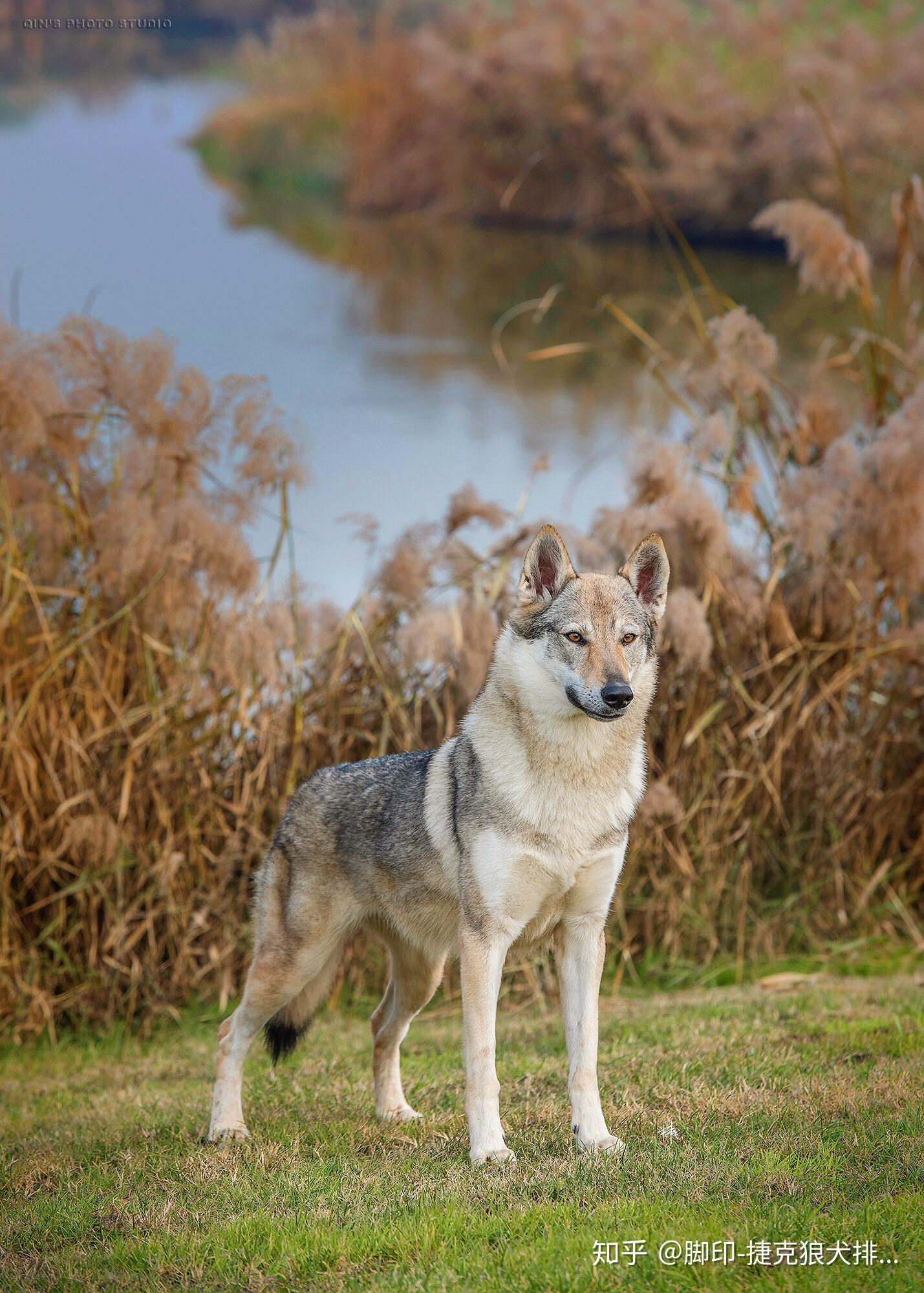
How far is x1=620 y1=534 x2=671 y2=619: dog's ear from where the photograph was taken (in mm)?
3979

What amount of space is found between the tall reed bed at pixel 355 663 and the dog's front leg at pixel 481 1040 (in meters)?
2.55

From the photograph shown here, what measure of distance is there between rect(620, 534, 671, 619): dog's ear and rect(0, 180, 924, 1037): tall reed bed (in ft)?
7.02

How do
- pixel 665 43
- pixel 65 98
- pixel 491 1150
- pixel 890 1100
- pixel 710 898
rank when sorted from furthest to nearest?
pixel 665 43
pixel 65 98
pixel 710 898
pixel 890 1100
pixel 491 1150

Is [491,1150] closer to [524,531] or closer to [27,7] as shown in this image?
[524,531]

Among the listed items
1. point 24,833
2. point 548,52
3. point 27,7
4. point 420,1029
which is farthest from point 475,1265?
point 548,52

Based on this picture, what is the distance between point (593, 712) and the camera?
3.61 m

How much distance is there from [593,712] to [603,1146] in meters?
1.25

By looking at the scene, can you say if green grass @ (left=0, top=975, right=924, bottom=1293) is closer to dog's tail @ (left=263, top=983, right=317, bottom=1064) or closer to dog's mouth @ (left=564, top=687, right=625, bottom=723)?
dog's tail @ (left=263, top=983, right=317, bottom=1064)

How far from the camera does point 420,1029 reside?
19.6ft

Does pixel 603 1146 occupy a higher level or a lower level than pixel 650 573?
lower

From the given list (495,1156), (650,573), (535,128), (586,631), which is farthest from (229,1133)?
(535,128)

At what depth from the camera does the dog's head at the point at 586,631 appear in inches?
144

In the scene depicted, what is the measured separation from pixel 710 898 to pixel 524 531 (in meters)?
2.11

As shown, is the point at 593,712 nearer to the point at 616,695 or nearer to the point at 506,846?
the point at 616,695
